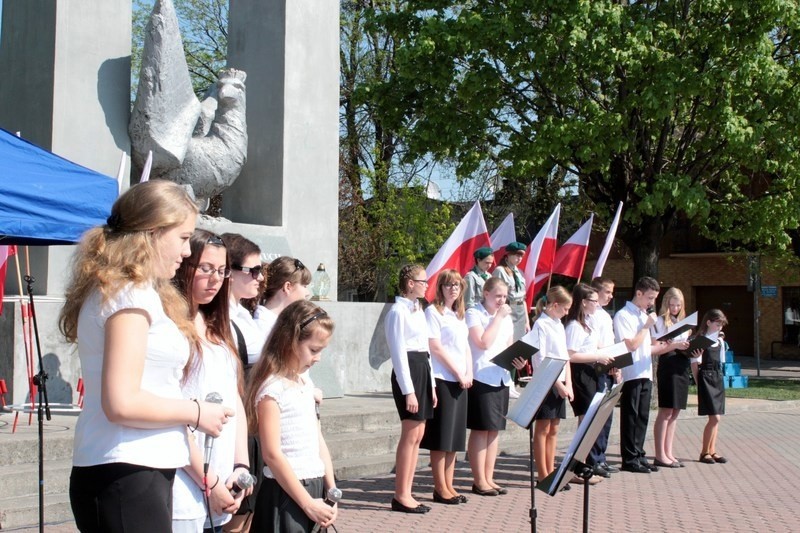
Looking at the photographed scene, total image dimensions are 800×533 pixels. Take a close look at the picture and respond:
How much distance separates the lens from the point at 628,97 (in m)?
17.9

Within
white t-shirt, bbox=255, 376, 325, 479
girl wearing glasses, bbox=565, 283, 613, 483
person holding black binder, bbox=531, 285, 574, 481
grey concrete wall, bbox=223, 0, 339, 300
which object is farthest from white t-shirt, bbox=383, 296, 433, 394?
grey concrete wall, bbox=223, 0, 339, 300

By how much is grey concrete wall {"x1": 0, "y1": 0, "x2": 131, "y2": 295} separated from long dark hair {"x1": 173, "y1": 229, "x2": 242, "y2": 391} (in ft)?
22.7

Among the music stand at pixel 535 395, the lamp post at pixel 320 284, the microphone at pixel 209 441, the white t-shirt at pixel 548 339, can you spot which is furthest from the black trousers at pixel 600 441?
the microphone at pixel 209 441

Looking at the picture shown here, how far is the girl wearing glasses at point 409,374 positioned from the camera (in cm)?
770

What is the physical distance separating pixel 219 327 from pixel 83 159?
24.8ft

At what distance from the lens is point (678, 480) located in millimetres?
9695

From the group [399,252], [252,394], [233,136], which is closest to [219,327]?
[252,394]

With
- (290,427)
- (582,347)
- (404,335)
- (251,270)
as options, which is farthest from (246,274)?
(582,347)

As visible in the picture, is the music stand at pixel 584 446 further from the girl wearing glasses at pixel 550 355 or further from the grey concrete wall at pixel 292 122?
the grey concrete wall at pixel 292 122

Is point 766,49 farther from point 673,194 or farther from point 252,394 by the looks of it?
point 252,394

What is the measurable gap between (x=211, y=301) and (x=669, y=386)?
7692 millimetres

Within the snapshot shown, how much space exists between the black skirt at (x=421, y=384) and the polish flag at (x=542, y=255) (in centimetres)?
614

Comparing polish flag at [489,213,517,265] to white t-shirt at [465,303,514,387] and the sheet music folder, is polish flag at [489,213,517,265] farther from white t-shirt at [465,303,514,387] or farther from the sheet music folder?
white t-shirt at [465,303,514,387]

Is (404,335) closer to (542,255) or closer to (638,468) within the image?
(638,468)
